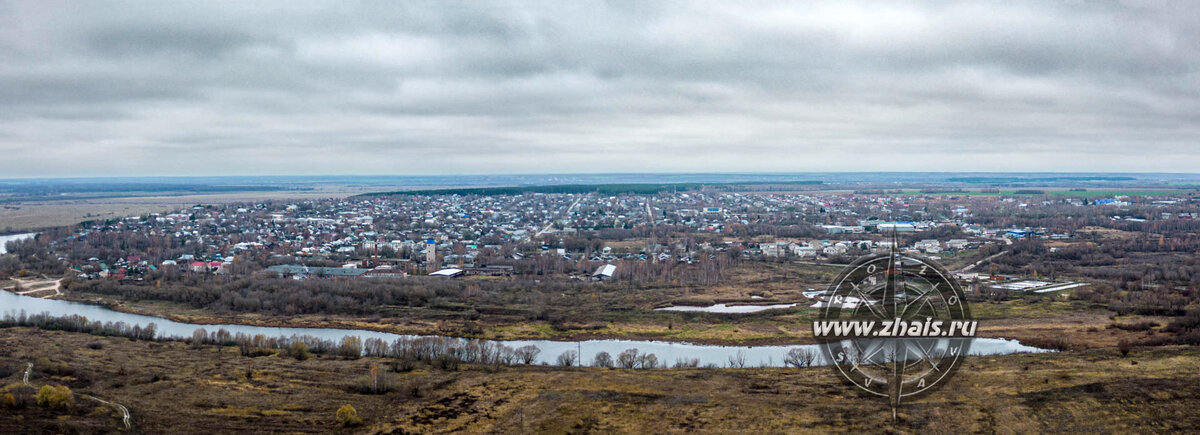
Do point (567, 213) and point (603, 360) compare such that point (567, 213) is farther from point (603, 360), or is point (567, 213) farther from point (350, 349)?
point (603, 360)

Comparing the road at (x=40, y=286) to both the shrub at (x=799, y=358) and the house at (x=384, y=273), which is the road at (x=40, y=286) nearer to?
the house at (x=384, y=273)

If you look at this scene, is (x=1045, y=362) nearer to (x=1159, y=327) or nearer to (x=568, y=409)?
(x=1159, y=327)

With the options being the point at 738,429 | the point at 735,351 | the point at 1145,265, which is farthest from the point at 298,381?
the point at 1145,265

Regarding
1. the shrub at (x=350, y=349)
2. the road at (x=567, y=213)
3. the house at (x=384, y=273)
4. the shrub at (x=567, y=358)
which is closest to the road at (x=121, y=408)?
the shrub at (x=350, y=349)

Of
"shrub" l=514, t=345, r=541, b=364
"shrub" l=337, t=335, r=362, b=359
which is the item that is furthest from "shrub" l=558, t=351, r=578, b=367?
"shrub" l=337, t=335, r=362, b=359

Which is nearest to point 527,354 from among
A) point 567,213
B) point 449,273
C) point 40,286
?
point 449,273

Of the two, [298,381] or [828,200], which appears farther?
[828,200]
